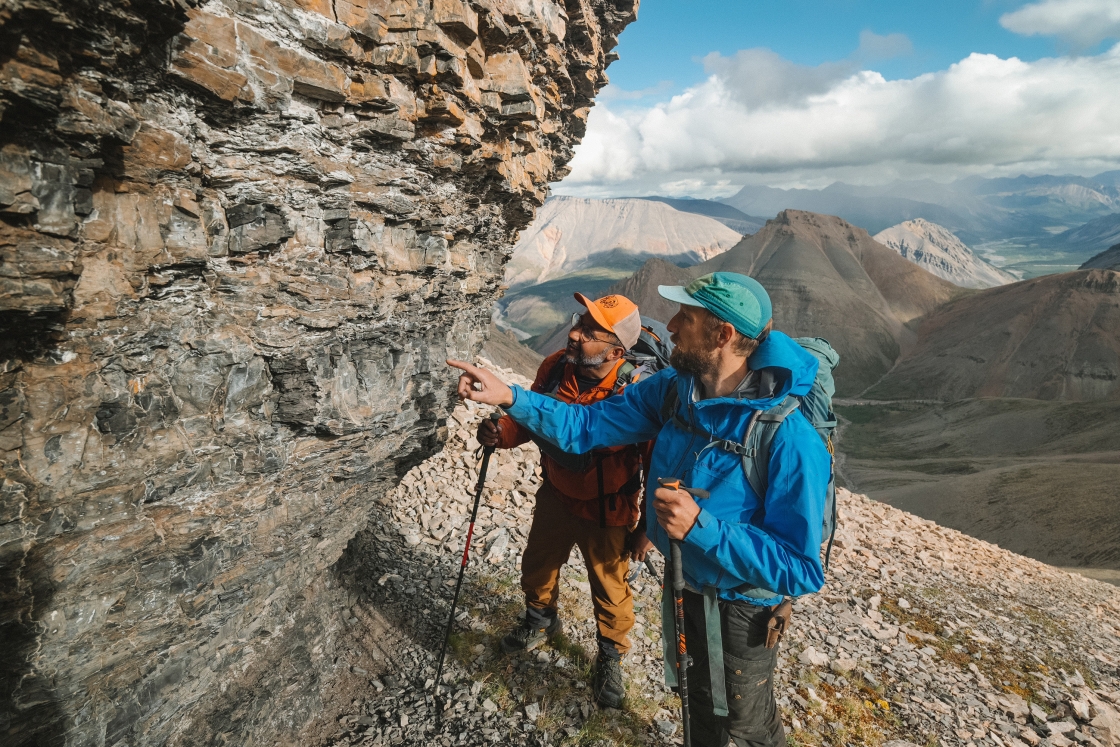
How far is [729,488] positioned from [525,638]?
11.3 feet

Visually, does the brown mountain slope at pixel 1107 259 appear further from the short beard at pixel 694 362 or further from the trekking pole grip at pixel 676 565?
the trekking pole grip at pixel 676 565

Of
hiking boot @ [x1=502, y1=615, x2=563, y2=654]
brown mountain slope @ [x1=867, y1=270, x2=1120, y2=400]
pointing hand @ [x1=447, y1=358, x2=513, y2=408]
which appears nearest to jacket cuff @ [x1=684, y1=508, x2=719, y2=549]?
pointing hand @ [x1=447, y1=358, x2=513, y2=408]

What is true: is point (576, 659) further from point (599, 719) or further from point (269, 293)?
point (269, 293)

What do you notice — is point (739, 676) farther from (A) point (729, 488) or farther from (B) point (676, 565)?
(A) point (729, 488)

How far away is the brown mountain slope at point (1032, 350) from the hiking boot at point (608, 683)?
9027 cm

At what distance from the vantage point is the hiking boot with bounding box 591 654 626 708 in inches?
199

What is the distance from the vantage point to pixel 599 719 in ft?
16.2

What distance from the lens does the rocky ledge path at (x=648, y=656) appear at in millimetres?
5016

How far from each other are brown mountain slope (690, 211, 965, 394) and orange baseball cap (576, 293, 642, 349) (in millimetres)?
92951

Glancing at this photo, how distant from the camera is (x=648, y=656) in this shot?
5895 mm

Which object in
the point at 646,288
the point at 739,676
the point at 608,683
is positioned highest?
the point at 739,676

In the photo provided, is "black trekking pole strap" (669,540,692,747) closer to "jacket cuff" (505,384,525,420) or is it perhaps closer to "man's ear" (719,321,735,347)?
"man's ear" (719,321,735,347)

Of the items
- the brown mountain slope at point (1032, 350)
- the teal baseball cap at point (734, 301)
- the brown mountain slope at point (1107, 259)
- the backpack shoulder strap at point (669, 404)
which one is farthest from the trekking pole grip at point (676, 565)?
the brown mountain slope at point (1107, 259)

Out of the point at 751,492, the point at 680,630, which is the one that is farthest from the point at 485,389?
the point at 680,630
